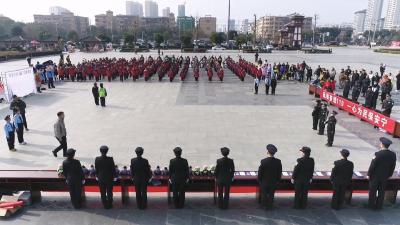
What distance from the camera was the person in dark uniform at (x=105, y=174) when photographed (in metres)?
6.12

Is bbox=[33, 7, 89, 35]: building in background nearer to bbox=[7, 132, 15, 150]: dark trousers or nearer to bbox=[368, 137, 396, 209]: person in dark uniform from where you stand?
bbox=[7, 132, 15, 150]: dark trousers

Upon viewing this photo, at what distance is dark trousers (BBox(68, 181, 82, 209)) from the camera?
6242 millimetres

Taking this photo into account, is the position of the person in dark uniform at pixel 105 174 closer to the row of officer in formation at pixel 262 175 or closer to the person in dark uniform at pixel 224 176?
the row of officer in formation at pixel 262 175

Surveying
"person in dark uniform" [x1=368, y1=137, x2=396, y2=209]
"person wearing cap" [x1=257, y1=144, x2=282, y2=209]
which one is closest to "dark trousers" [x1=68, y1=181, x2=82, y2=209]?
"person wearing cap" [x1=257, y1=144, x2=282, y2=209]

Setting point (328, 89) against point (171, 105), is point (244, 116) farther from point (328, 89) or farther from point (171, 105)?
point (328, 89)

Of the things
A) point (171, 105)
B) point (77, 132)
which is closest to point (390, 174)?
point (77, 132)

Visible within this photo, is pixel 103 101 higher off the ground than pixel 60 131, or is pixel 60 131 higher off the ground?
pixel 60 131

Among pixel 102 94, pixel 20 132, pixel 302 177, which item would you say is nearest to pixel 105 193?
pixel 302 177

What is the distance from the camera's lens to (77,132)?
1162cm

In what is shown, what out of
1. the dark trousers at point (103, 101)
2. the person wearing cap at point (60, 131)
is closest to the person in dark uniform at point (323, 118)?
the person wearing cap at point (60, 131)

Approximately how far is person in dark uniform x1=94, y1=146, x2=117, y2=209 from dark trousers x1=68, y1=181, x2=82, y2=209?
0.42 m

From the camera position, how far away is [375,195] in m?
6.38

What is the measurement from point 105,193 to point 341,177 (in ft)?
15.0

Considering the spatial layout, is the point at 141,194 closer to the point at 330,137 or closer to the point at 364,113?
the point at 330,137
